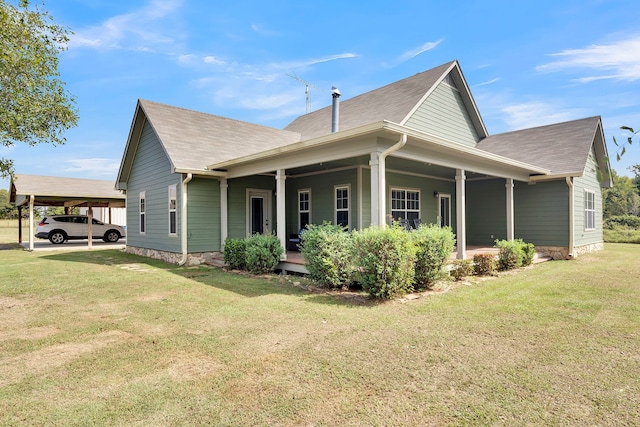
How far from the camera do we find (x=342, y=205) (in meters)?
10.5

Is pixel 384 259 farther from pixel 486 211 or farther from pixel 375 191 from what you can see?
pixel 486 211

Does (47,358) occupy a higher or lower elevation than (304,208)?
lower

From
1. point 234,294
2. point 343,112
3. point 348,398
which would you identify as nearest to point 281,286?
point 234,294

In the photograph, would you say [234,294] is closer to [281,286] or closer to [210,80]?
[281,286]

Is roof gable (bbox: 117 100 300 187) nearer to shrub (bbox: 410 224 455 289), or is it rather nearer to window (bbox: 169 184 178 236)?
window (bbox: 169 184 178 236)

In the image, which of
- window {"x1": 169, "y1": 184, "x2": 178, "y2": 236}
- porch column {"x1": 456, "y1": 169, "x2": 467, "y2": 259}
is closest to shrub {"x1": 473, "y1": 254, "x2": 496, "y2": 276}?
porch column {"x1": 456, "y1": 169, "x2": 467, "y2": 259}

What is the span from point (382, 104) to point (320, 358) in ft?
35.4

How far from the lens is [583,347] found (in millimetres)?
3805

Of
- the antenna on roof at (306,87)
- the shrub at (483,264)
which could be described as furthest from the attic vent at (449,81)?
the antenna on roof at (306,87)

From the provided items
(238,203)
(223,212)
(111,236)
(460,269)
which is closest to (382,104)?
(238,203)

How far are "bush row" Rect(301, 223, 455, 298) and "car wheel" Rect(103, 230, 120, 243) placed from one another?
17.8 meters

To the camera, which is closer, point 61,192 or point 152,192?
point 152,192

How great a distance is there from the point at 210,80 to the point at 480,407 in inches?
573

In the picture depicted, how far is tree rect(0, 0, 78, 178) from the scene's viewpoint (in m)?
7.36
